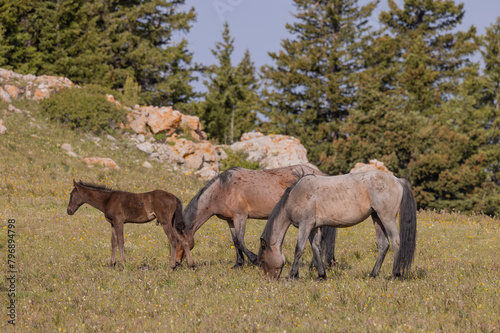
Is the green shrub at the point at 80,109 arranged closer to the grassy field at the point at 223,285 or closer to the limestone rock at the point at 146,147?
the limestone rock at the point at 146,147

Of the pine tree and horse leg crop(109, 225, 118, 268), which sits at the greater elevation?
the pine tree

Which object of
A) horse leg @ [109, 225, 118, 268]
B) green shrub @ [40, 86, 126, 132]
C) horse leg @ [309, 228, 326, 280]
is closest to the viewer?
horse leg @ [309, 228, 326, 280]

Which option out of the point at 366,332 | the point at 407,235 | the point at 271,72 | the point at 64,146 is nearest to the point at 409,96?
the point at 271,72

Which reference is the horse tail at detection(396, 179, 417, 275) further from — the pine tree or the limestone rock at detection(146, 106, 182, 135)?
the pine tree

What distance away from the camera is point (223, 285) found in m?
9.96

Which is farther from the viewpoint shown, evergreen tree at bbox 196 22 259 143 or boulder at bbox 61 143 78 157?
evergreen tree at bbox 196 22 259 143

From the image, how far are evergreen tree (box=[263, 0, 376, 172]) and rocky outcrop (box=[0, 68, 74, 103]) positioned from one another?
2133cm

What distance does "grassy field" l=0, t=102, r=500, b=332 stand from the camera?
24.7 ft

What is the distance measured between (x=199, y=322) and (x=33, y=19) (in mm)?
34740

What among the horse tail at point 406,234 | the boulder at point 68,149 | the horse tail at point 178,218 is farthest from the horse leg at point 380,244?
the boulder at point 68,149

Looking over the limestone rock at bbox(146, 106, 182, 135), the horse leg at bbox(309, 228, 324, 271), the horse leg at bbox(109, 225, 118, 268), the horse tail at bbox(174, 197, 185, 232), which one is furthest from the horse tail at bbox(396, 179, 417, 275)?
the limestone rock at bbox(146, 106, 182, 135)

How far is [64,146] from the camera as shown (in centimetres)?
2867

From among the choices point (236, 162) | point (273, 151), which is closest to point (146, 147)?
point (236, 162)

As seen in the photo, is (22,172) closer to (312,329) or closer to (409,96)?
(312,329)
